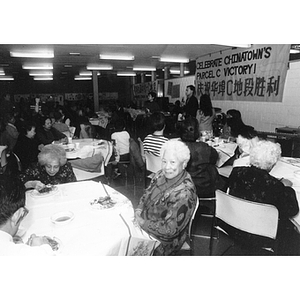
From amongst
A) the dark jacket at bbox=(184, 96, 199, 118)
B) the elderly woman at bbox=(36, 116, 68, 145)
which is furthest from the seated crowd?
the dark jacket at bbox=(184, 96, 199, 118)

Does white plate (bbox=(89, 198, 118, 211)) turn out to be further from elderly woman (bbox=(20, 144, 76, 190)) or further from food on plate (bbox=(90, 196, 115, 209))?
elderly woman (bbox=(20, 144, 76, 190))

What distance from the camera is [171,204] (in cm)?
145

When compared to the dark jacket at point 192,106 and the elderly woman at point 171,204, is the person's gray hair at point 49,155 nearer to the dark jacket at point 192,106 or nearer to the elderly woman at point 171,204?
the elderly woman at point 171,204

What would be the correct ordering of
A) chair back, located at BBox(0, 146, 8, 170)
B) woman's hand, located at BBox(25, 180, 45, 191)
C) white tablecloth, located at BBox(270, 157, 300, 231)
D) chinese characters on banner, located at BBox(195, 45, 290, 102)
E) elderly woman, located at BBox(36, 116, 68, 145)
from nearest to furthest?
woman's hand, located at BBox(25, 180, 45, 191) → white tablecloth, located at BBox(270, 157, 300, 231) → chair back, located at BBox(0, 146, 8, 170) → elderly woman, located at BBox(36, 116, 68, 145) → chinese characters on banner, located at BBox(195, 45, 290, 102)

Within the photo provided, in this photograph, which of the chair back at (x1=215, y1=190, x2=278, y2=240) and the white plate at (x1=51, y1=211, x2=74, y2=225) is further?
the chair back at (x1=215, y1=190, x2=278, y2=240)

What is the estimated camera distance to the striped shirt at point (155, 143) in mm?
2719

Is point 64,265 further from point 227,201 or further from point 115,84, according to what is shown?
point 115,84

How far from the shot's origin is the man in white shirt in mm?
1022

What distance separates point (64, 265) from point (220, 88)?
4.63 metres

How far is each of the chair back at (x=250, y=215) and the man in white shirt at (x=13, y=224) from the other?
3.21ft

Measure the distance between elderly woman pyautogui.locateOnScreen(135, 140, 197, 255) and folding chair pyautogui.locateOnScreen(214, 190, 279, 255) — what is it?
24 centimetres

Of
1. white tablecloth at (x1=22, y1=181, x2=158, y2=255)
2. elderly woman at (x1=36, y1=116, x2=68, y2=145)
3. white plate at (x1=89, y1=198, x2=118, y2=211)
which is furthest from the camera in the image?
elderly woman at (x1=36, y1=116, x2=68, y2=145)

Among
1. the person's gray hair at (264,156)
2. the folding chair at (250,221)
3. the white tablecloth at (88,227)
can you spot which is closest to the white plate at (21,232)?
the white tablecloth at (88,227)
